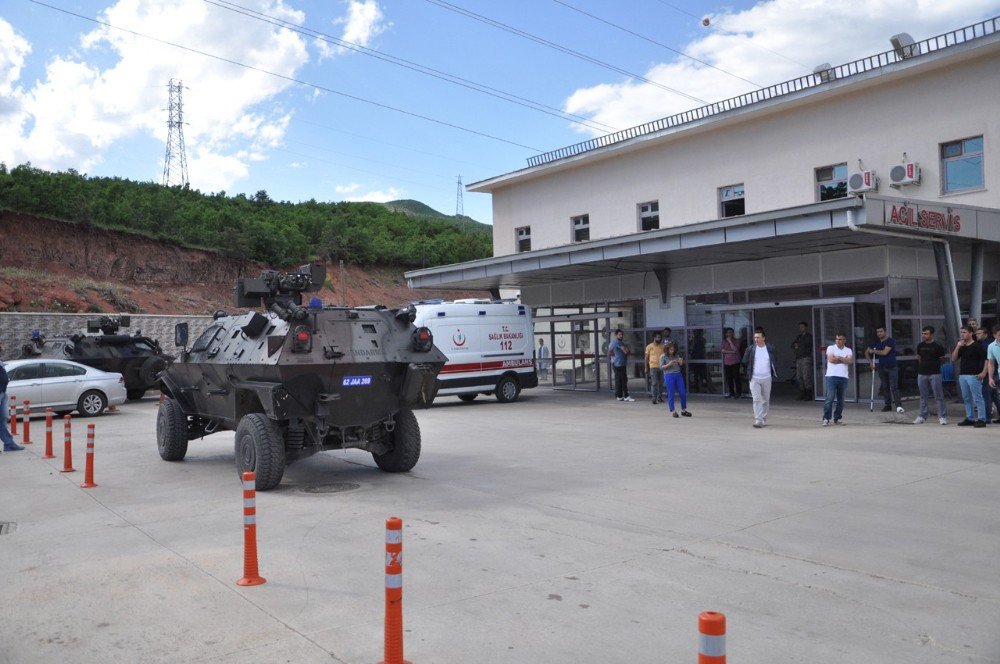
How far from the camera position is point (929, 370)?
14.6m

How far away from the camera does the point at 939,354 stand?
14375 millimetres

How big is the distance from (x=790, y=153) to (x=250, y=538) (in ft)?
67.5

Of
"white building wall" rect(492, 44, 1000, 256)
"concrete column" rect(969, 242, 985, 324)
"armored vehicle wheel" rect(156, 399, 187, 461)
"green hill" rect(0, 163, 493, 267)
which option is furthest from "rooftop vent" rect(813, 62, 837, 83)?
"green hill" rect(0, 163, 493, 267)

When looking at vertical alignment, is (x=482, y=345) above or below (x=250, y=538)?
above

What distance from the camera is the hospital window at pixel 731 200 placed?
24.1 metres

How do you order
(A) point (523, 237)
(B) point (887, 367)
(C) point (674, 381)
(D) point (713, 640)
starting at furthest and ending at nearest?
(A) point (523, 237)
(C) point (674, 381)
(B) point (887, 367)
(D) point (713, 640)

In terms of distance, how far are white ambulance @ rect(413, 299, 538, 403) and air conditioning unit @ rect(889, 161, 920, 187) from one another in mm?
9728

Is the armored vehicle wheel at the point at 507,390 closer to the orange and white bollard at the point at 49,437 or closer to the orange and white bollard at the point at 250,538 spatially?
the orange and white bollard at the point at 49,437

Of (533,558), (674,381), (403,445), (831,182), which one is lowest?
(533,558)

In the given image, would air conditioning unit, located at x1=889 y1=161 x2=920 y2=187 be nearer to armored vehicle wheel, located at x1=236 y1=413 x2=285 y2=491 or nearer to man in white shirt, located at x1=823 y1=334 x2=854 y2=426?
man in white shirt, located at x1=823 y1=334 x2=854 y2=426

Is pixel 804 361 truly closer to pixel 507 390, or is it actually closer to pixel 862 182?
pixel 862 182

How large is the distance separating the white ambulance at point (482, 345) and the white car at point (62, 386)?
772 centimetres

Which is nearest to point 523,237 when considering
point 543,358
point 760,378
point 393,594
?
point 543,358

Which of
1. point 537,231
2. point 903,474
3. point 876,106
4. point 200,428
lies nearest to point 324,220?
point 537,231
